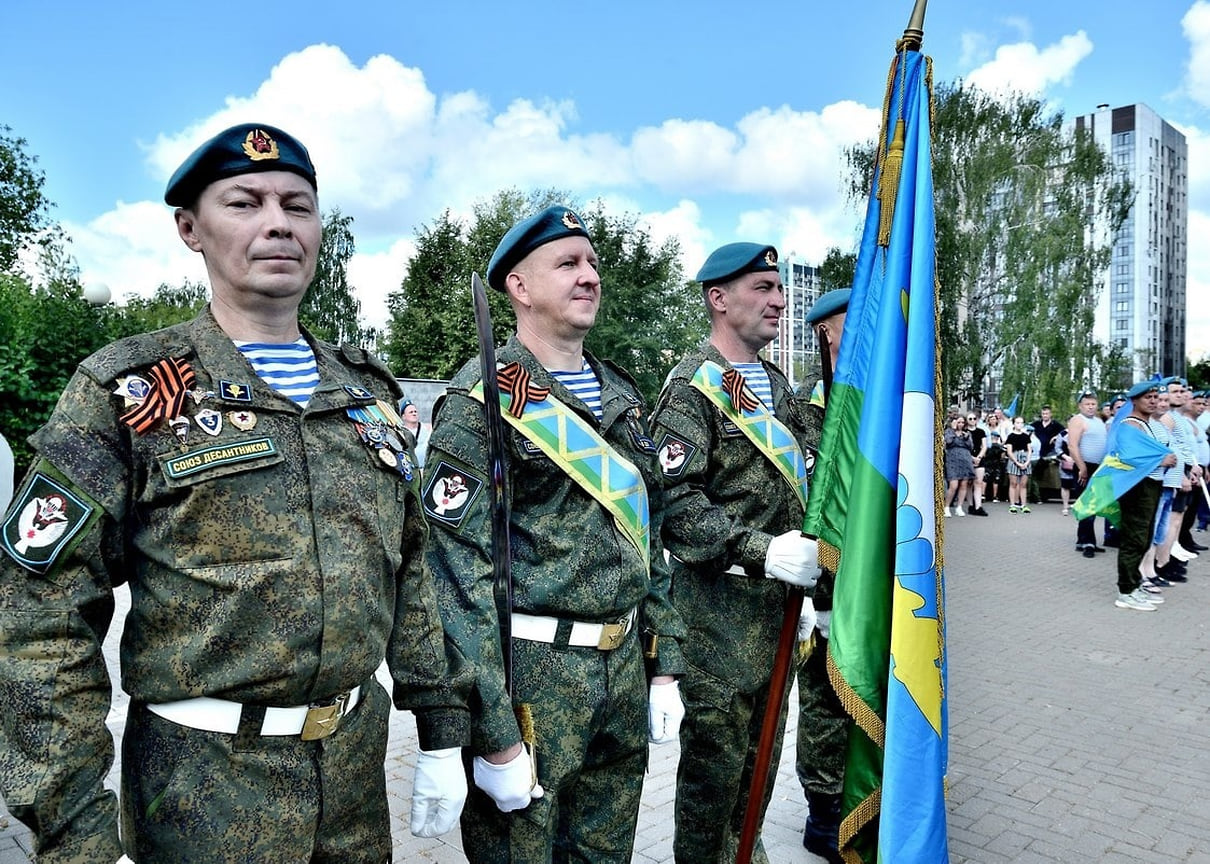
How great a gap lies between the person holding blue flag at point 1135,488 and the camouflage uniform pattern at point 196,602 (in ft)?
28.6

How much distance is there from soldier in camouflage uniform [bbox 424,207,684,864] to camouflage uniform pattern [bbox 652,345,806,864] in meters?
0.42

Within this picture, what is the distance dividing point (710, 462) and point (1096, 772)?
3.09m

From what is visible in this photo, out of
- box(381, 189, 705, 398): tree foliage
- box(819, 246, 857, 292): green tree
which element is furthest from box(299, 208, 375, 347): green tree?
box(819, 246, 857, 292): green tree

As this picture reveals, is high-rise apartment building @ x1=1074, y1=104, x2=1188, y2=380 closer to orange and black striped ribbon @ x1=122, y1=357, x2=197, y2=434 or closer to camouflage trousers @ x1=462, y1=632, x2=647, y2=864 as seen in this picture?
camouflage trousers @ x1=462, y1=632, x2=647, y2=864

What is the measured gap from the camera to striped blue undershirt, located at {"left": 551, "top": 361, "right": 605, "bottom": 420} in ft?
8.58

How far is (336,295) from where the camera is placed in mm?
41719

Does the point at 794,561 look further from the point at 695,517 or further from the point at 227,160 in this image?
the point at 227,160

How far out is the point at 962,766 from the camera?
4734 millimetres

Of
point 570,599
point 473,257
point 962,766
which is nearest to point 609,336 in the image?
point 473,257

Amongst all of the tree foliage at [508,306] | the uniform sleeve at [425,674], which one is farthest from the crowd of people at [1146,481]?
the tree foliage at [508,306]

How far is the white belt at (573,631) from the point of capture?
2365 millimetres

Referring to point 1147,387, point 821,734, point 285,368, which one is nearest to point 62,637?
point 285,368

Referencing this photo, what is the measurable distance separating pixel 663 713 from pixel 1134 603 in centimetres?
767

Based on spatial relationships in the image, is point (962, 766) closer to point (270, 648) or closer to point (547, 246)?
point (547, 246)
